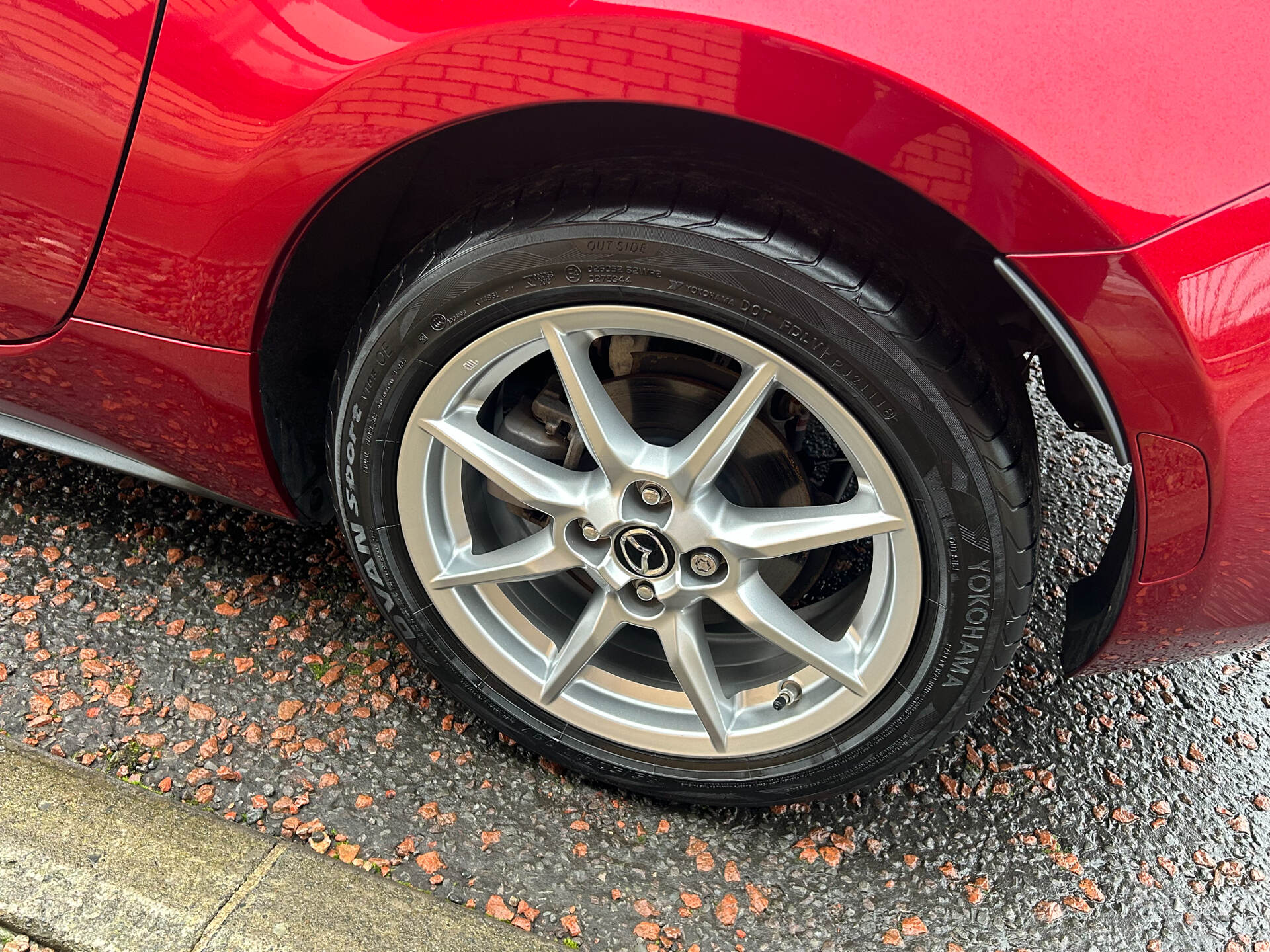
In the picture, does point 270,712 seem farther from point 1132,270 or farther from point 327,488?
point 1132,270

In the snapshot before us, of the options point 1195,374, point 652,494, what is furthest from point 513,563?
point 1195,374

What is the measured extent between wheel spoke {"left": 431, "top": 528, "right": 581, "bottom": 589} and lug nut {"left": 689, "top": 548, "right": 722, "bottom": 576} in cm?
19

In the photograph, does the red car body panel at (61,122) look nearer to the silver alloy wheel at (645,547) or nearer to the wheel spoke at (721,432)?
the silver alloy wheel at (645,547)

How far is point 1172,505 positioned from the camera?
1234 mm

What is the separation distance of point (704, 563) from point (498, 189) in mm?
634

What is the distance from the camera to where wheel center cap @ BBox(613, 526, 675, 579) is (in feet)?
4.88

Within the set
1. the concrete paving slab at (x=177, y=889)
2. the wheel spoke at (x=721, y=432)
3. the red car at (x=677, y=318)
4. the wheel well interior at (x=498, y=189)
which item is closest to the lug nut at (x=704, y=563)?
the red car at (x=677, y=318)

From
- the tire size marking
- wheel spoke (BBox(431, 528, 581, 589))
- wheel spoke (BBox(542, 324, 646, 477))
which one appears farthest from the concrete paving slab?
the tire size marking

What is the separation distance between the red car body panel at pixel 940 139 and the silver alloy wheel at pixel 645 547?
0.30m

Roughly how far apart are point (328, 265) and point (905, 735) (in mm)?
1152

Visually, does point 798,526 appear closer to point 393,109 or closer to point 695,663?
point 695,663

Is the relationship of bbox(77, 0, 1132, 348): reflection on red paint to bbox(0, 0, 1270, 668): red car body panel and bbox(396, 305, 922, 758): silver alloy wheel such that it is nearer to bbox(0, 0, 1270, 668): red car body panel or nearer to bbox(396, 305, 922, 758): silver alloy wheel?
bbox(0, 0, 1270, 668): red car body panel

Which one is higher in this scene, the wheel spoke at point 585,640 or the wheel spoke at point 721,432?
the wheel spoke at point 721,432

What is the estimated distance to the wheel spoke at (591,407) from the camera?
4.56 ft
